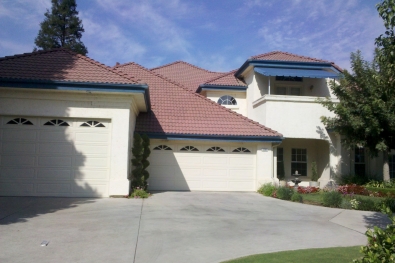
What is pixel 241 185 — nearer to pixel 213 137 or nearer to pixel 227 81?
pixel 213 137

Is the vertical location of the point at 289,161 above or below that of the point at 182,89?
below

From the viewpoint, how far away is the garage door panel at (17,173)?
45.3 ft

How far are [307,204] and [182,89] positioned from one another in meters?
9.41

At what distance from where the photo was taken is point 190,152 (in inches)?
707

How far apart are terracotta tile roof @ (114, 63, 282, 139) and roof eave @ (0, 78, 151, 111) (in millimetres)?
3860

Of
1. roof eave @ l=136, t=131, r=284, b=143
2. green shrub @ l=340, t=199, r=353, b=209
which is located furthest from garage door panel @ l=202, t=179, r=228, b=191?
green shrub @ l=340, t=199, r=353, b=209

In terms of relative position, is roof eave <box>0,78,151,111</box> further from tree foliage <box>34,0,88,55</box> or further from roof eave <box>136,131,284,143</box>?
tree foliage <box>34,0,88,55</box>

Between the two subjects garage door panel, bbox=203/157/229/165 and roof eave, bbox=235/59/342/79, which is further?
roof eave, bbox=235/59/342/79

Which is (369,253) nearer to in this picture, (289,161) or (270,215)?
(270,215)

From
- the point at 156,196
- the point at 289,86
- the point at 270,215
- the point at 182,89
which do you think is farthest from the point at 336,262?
the point at 289,86

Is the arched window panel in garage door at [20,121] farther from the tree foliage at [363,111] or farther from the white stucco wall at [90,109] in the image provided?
the tree foliage at [363,111]

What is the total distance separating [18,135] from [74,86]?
2677 millimetres

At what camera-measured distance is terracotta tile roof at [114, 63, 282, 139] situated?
703 inches

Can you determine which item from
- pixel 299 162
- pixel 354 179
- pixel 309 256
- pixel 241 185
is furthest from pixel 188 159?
pixel 309 256
